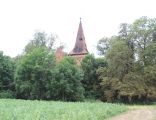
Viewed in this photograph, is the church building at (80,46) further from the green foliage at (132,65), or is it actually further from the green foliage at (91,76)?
the green foliage at (132,65)

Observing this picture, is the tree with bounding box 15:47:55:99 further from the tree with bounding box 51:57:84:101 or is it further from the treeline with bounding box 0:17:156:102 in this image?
the tree with bounding box 51:57:84:101

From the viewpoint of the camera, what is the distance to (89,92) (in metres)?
60.6

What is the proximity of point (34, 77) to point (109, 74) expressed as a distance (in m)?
11.0

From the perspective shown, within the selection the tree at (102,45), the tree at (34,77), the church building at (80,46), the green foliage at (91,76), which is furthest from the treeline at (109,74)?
the church building at (80,46)

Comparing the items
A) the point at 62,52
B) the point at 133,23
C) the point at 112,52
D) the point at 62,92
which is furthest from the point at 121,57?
the point at 62,52

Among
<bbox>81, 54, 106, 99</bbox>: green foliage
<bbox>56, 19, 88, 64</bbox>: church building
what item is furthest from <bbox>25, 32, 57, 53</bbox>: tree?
<bbox>81, 54, 106, 99</bbox>: green foliage

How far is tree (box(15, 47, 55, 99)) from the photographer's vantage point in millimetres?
55031

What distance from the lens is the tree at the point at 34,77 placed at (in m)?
55.0

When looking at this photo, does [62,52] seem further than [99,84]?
→ Yes

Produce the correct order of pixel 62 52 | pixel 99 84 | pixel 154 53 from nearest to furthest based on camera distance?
pixel 154 53, pixel 99 84, pixel 62 52

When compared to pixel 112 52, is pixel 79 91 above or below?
below

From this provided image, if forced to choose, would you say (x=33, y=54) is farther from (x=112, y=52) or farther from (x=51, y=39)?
(x=51, y=39)

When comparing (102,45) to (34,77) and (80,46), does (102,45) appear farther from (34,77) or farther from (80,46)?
(34,77)

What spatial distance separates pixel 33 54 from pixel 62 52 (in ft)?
80.6
